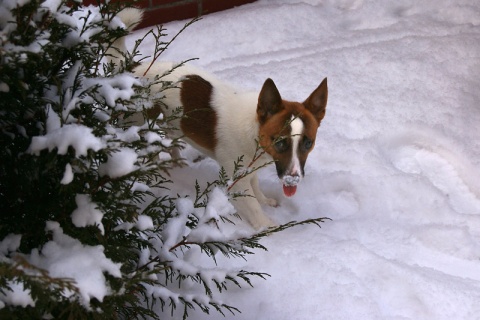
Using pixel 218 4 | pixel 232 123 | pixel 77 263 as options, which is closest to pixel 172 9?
pixel 218 4

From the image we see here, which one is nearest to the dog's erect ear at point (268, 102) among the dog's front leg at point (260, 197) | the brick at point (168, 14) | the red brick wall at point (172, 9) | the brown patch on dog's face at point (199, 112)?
the brown patch on dog's face at point (199, 112)

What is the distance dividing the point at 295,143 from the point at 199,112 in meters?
0.56

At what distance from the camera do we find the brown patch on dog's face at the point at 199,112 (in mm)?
2656

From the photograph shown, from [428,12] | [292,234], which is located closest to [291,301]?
[292,234]

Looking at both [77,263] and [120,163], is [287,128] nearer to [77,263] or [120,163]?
[120,163]

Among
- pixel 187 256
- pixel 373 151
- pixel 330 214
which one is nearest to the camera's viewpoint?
pixel 187 256

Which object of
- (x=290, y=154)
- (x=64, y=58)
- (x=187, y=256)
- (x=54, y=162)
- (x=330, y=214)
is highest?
(x=64, y=58)

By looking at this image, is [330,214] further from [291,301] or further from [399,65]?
[399,65]

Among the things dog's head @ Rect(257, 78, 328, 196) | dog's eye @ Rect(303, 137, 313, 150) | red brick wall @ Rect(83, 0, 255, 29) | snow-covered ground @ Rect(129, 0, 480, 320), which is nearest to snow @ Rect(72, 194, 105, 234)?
snow-covered ground @ Rect(129, 0, 480, 320)

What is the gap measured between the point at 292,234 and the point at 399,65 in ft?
6.16

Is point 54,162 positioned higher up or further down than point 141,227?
higher up

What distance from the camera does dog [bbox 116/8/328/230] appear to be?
2.41 meters

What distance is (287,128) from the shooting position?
2357mm

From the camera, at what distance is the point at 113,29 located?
5.42 feet
